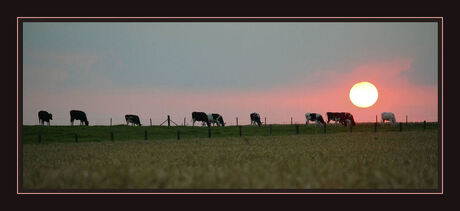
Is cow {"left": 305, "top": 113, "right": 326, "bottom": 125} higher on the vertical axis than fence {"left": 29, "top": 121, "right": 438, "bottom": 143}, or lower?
higher

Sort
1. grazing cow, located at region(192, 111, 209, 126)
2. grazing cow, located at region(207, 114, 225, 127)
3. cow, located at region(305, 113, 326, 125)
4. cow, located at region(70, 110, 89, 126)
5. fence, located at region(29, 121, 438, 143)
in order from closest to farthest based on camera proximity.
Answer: fence, located at region(29, 121, 438, 143)
cow, located at region(70, 110, 89, 126)
cow, located at region(305, 113, 326, 125)
grazing cow, located at region(192, 111, 209, 126)
grazing cow, located at region(207, 114, 225, 127)

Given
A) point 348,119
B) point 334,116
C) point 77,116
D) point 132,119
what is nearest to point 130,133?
point 77,116

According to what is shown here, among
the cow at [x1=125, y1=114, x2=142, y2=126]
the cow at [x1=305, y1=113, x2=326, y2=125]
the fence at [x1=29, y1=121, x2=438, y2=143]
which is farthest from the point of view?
the cow at [x1=125, y1=114, x2=142, y2=126]

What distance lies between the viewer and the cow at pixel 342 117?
216 ft

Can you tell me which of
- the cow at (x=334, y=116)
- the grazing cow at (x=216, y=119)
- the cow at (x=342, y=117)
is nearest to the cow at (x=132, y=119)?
the grazing cow at (x=216, y=119)

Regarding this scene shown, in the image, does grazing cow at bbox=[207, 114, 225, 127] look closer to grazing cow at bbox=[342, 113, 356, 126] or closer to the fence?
the fence

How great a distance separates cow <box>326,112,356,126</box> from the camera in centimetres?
6597

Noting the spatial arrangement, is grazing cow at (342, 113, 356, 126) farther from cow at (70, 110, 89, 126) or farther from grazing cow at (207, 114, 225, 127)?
cow at (70, 110, 89, 126)

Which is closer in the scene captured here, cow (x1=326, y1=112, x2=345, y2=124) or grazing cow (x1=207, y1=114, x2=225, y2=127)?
grazing cow (x1=207, y1=114, x2=225, y2=127)

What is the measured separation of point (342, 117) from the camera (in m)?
69.9

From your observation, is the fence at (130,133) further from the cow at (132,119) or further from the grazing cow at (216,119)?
the cow at (132,119)

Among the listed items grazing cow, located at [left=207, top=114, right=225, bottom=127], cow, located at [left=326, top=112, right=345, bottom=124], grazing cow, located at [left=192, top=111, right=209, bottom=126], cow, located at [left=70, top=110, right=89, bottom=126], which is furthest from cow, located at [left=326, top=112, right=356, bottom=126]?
cow, located at [left=70, top=110, right=89, bottom=126]

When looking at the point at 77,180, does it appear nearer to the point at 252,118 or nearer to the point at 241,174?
the point at 241,174
